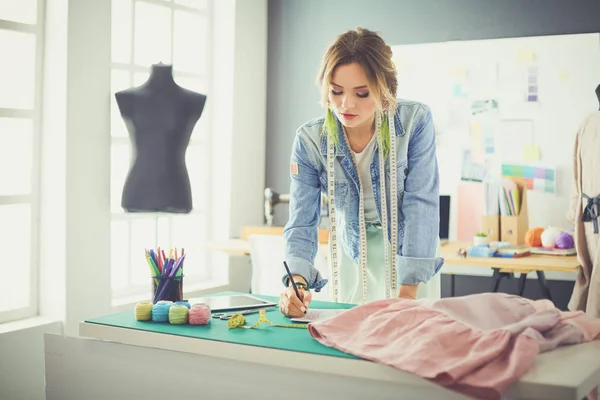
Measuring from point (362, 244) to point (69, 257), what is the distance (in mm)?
2039

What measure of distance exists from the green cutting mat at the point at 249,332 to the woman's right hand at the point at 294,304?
0.9 inches

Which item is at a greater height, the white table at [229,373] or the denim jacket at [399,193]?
the denim jacket at [399,193]

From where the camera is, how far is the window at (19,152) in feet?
13.1

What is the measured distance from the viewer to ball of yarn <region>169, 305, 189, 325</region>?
2.07 meters

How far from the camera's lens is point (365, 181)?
8.33 feet

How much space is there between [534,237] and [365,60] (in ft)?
8.53

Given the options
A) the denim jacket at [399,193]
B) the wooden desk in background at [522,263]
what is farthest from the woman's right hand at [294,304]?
the wooden desk in background at [522,263]

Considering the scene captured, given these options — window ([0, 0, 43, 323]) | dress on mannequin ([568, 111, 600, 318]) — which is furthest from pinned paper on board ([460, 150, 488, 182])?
window ([0, 0, 43, 323])

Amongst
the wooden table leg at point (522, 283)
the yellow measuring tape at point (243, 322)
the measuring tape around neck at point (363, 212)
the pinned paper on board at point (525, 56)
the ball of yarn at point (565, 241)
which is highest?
the pinned paper on board at point (525, 56)

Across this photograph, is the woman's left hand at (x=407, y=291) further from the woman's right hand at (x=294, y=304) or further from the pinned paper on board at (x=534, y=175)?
the pinned paper on board at (x=534, y=175)

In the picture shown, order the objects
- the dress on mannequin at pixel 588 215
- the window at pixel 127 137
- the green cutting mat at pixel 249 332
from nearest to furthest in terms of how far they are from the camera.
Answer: the green cutting mat at pixel 249 332
the dress on mannequin at pixel 588 215
the window at pixel 127 137

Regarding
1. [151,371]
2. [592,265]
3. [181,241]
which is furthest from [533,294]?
[151,371]

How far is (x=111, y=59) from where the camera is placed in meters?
4.53

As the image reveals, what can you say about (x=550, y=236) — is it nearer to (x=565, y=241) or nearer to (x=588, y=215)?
(x=565, y=241)
